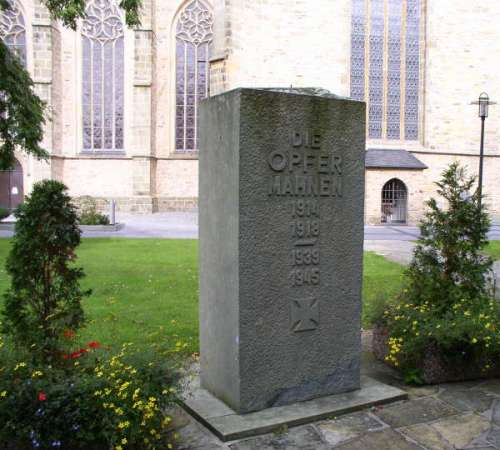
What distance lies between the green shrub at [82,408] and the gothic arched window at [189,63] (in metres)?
26.9

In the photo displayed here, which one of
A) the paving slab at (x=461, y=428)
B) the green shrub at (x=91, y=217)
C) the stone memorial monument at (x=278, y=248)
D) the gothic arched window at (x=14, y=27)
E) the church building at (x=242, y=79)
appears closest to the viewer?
the paving slab at (x=461, y=428)

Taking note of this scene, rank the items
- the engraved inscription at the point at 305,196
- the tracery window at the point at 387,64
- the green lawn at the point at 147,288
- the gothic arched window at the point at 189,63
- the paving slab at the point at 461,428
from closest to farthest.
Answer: the paving slab at the point at 461,428 < the engraved inscription at the point at 305,196 < the green lawn at the point at 147,288 < the tracery window at the point at 387,64 < the gothic arched window at the point at 189,63

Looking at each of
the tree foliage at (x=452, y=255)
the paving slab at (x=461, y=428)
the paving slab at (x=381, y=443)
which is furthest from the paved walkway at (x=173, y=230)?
the paving slab at (x=381, y=443)

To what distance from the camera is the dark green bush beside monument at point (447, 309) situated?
174 inches

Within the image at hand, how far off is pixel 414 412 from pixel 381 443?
606mm

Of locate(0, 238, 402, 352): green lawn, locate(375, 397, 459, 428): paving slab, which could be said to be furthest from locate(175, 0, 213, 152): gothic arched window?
locate(375, 397, 459, 428): paving slab

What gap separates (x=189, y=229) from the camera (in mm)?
20016

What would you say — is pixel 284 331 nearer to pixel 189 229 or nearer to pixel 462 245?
pixel 462 245

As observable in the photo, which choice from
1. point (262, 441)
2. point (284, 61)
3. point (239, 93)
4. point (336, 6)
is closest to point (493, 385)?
point (262, 441)

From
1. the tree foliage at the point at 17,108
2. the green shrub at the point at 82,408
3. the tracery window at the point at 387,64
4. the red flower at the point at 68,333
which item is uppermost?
the tracery window at the point at 387,64

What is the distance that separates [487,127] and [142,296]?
23283mm

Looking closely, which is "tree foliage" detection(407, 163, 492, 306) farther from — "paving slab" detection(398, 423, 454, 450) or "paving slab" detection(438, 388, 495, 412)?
"paving slab" detection(398, 423, 454, 450)

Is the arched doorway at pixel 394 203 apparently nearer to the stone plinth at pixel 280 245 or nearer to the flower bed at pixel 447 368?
the flower bed at pixel 447 368

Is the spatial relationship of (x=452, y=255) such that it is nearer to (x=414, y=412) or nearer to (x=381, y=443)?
(x=414, y=412)
